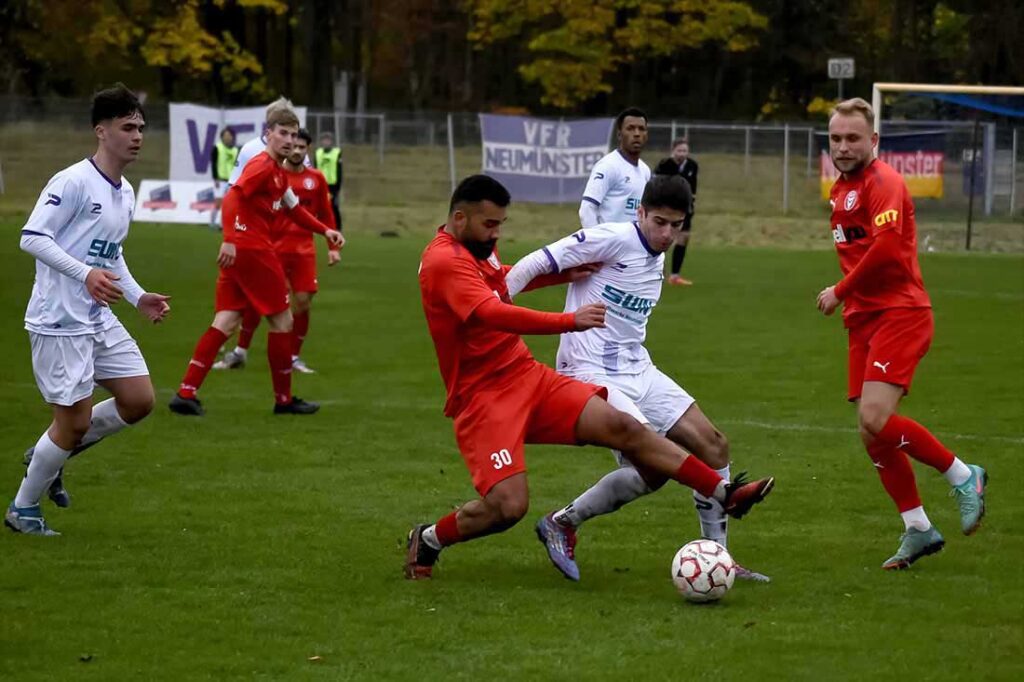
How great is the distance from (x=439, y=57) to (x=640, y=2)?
47.2 ft

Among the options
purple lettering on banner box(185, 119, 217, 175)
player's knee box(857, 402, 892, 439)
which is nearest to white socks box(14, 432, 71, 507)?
player's knee box(857, 402, 892, 439)

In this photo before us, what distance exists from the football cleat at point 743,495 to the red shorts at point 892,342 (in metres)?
1.01

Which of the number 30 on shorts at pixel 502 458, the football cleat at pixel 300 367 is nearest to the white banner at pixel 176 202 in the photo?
the football cleat at pixel 300 367

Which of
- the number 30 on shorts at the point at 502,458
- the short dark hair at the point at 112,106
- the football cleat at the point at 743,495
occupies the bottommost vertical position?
the football cleat at the point at 743,495

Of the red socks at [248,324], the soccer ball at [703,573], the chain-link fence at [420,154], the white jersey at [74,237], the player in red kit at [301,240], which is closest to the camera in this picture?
the soccer ball at [703,573]

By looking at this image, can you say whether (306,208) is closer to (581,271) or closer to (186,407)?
(186,407)

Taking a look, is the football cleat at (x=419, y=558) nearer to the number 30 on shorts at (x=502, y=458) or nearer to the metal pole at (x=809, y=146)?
the number 30 on shorts at (x=502, y=458)

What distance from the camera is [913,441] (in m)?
6.96

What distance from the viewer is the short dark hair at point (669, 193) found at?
6.73 m

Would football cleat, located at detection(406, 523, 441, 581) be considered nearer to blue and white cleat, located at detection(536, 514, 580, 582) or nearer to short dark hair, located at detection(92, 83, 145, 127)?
blue and white cleat, located at detection(536, 514, 580, 582)

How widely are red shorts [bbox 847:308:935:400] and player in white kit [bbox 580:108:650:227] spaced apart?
5.40 meters

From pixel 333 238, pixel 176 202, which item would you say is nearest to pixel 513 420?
pixel 333 238

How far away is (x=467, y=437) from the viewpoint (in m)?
6.49

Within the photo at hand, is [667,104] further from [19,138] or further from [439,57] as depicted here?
[19,138]
